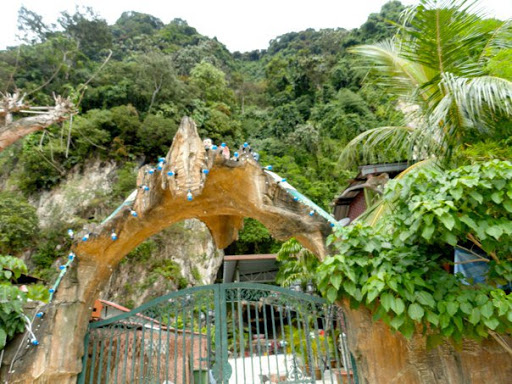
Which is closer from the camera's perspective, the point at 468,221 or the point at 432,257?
the point at 468,221

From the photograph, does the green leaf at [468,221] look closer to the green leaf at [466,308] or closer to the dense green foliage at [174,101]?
the green leaf at [466,308]

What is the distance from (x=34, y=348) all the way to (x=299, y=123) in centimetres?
2218

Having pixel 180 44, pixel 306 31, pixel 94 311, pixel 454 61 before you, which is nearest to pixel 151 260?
pixel 94 311

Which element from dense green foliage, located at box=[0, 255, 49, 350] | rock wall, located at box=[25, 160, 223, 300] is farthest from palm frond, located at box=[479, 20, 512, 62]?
rock wall, located at box=[25, 160, 223, 300]

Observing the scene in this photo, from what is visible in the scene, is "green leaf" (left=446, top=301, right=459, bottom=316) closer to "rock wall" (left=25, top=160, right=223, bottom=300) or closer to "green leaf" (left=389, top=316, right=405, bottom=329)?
"green leaf" (left=389, top=316, right=405, bottom=329)

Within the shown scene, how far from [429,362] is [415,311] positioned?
0.87 metres

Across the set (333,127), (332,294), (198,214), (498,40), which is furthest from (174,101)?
(332,294)

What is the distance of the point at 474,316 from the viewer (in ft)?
10.2

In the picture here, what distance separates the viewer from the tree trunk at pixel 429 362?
3611 millimetres

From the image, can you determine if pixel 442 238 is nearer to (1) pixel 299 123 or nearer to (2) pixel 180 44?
(1) pixel 299 123

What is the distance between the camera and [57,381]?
4.11m

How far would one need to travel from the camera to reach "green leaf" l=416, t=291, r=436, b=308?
127 inches

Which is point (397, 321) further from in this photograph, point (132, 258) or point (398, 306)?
point (132, 258)

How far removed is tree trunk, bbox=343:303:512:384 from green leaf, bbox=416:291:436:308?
0.58 m
